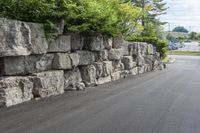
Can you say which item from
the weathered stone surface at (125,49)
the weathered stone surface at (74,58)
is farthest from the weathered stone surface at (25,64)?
the weathered stone surface at (125,49)

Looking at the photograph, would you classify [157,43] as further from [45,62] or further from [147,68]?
[45,62]

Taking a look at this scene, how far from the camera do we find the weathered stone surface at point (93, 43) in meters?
12.8

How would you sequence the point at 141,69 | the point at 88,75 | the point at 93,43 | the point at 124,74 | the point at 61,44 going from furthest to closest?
the point at 141,69
the point at 124,74
the point at 93,43
the point at 88,75
the point at 61,44

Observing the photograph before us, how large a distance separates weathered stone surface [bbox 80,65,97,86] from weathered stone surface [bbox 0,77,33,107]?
3.55 metres

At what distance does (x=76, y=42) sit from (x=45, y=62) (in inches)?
88.6

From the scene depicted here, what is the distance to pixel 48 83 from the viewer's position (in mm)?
9812

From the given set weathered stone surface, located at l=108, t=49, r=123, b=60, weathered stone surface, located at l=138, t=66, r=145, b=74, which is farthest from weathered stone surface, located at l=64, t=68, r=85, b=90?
weathered stone surface, located at l=138, t=66, r=145, b=74

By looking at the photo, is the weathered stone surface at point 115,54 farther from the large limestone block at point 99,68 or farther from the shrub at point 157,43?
the shrub at point 157,43

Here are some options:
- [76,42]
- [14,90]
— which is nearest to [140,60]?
[76,42]

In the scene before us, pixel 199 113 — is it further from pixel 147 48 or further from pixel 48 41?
pixel 147 48

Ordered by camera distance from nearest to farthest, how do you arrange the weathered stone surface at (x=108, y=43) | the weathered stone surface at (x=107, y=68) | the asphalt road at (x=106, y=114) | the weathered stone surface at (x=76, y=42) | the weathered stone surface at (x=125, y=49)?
the asphalt road at (x=106, y=114) → the weathered stone surface at (x=76, y=42) → the weathered stone surface at (x=107, y=68) → the weathered stone surface at (x=108, y=43) → the weathered stone surface at (x=125, y=49)

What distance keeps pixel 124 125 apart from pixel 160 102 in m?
3.24

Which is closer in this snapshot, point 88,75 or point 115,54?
point 88,75

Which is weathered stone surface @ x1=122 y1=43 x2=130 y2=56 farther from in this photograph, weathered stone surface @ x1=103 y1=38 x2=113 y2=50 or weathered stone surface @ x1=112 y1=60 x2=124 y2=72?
weathered stone surface @ x1=103 y1=38 x2=113 y2=50
